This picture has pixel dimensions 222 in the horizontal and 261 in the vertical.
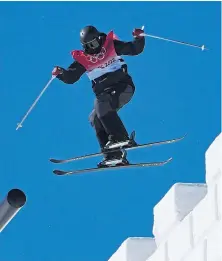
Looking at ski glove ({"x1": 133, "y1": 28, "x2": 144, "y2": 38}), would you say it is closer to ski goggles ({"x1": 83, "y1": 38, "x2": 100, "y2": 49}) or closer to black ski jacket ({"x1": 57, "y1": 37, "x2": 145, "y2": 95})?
black ski jacket ({"x1": 57, "y1": 37, "x2": 145, "y2": 95})

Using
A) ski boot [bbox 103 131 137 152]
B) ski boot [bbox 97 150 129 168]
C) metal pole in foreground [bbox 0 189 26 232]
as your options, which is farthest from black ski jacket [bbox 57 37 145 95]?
metal pole in foreground [bbox 0 189 26 232]

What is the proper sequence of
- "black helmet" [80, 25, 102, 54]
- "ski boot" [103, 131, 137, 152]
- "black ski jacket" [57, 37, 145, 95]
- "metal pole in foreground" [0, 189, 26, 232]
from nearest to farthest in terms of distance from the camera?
"metal pole in foreground" [0, 189, 26, 232] → "black helmet" [80, 25, 102, 54] → "ski boot" [103, 131, 137, 152] → "black ski jacket" [57, 37, 145, 95]

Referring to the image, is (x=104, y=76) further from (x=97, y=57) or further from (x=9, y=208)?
(x=9, y=208)

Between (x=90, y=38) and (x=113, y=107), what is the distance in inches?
43.9

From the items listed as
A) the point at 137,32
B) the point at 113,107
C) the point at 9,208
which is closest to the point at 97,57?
the point at 113,107

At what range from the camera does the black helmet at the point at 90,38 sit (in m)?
17.5

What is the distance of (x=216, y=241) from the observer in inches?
511

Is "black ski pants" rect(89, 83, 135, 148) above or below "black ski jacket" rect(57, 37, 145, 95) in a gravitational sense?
below

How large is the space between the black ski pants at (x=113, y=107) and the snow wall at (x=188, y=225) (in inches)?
62.2

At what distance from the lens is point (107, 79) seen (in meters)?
17.9

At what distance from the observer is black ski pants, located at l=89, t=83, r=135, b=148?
17781 mm

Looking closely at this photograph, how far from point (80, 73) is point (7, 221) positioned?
24.2ft

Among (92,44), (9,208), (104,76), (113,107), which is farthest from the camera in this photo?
(104,76)

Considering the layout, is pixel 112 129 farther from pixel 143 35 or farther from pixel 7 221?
pixel 7 221
